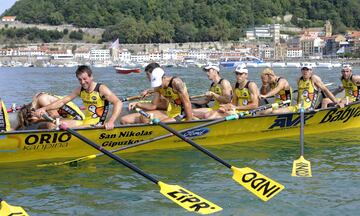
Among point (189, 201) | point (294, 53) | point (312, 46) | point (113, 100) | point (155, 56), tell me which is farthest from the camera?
point (294, 53)

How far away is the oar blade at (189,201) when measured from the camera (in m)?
6.59

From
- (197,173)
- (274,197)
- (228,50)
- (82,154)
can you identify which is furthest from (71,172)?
(228,50)

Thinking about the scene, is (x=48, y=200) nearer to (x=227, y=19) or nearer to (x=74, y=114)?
(x=74, y=114)

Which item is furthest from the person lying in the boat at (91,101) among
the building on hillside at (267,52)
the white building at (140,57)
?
the building on hillside at (267,52)

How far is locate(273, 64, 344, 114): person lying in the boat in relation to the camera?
11.8 m

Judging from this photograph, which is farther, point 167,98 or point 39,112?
point 167,98

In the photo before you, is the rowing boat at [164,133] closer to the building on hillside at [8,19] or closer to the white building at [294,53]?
the white building at [294,53]

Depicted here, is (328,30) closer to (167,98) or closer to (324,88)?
(324,88)

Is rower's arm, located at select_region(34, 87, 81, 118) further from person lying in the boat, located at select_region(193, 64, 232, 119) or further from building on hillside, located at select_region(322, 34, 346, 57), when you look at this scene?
building on hillside, located at select_region(322, 34, 346, 57)

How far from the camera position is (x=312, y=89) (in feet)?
39.7

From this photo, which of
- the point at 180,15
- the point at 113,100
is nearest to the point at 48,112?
the point at 113,100

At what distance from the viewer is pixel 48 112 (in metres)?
9.55

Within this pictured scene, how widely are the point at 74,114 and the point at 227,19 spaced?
6554 inches

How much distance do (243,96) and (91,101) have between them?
3281 mm
